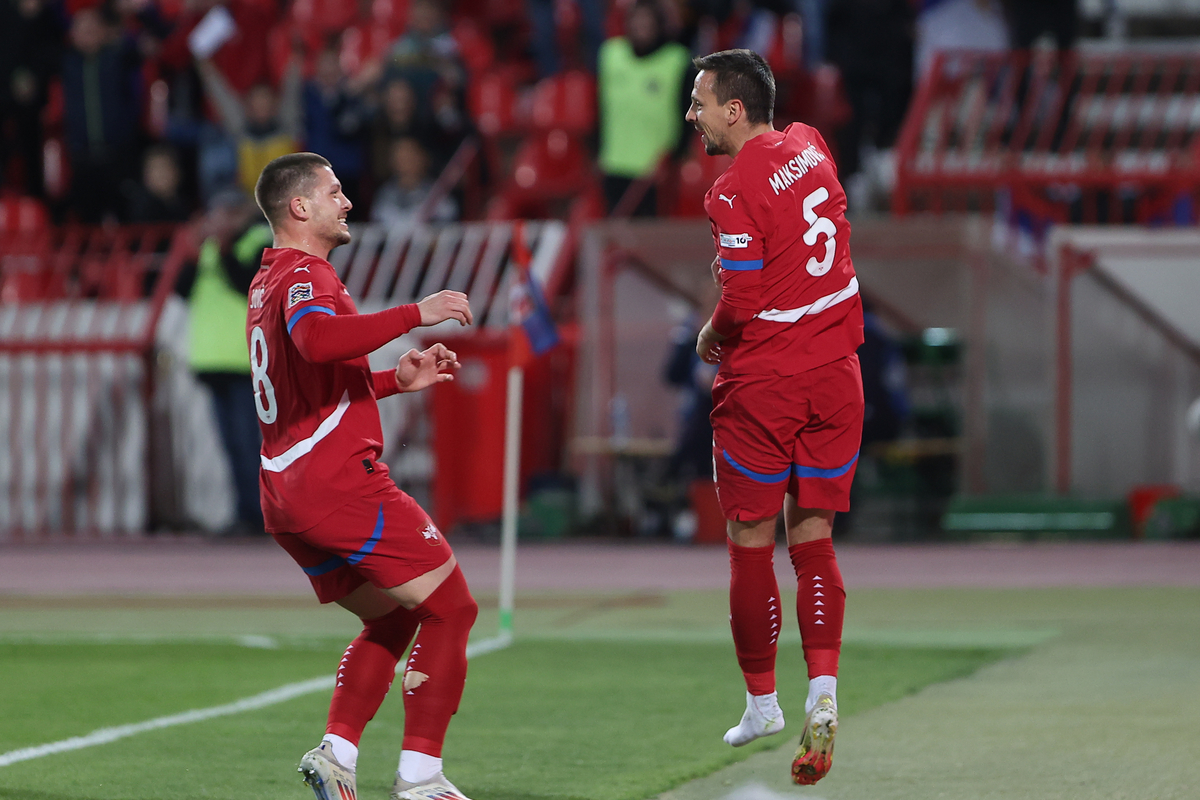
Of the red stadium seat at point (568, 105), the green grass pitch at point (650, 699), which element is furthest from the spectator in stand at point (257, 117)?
the green grass pitch at point (650, 699)

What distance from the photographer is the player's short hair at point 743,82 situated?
6004mm

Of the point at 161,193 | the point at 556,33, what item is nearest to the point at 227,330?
the point at 161,193

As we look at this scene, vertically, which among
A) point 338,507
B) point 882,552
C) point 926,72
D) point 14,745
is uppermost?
point 926,72

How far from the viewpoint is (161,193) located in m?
18.0

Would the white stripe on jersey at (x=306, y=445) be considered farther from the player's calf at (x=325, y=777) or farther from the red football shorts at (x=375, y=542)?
the player's calf at (x=325, y=777)

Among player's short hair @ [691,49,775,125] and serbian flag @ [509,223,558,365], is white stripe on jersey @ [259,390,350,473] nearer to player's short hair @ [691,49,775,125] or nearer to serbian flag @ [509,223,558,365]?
player's short hair @ [691,49,775,125]

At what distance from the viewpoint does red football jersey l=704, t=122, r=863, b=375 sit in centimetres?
585

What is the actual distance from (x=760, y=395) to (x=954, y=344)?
9492mm

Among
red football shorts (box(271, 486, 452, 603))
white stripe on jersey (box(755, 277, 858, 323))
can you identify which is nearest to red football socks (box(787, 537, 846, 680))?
white stripe on jersey (box(755, 277, 858, 323))

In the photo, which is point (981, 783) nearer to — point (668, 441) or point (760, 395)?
point (760, 395)

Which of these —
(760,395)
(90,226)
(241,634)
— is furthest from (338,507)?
(90,226)

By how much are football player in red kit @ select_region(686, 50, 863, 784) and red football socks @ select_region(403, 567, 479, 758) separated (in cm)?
106

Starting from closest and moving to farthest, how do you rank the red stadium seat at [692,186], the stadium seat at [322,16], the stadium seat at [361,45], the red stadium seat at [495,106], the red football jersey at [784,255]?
1. the red football jersey at [784,255]
2. the red stadium seat at [692,186]
3. the red stadium seat at [495,106]
4. the stadium seat at [361,45]
5. the stadium seat at [322,16]

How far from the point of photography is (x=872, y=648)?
945 cm
